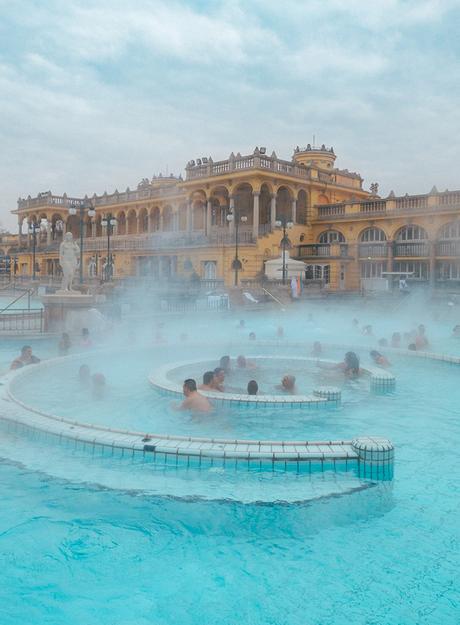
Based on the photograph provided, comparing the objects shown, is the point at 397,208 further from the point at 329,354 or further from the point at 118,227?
the point at 118,227

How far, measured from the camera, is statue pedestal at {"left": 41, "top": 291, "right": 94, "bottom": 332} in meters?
18.0

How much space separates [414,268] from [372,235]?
3.77 m

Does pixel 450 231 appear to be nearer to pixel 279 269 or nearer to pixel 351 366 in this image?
pixel 279 269

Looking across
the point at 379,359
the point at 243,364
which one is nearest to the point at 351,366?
the point at 379,359

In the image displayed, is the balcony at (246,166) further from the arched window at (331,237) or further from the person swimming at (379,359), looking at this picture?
the person swimming at (379,359)

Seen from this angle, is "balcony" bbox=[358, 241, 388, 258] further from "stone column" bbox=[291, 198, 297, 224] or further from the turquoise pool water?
the turquoise pool water

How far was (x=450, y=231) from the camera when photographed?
114 feet

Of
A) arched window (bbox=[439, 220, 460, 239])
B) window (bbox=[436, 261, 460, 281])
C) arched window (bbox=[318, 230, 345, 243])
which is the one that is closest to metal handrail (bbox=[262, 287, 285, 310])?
arched window (bbox=[318, 230, 345, 243])

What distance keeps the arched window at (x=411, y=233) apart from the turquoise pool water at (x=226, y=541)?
29151 mm

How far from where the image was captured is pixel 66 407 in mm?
10531

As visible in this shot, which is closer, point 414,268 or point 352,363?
point 352,363

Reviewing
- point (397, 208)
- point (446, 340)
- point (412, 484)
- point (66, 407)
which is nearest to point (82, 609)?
point (412, 484)

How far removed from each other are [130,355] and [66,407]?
5.81 metres

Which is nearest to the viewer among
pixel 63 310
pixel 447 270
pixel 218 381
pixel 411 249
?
pixel 218 381
